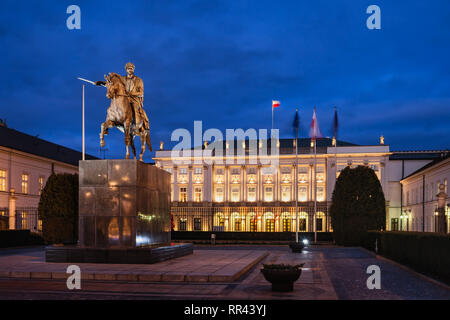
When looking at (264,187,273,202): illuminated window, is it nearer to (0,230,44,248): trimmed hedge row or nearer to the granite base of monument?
(0,230,44,248): trimmed hedge row

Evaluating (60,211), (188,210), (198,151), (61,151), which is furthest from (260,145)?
(60,211)

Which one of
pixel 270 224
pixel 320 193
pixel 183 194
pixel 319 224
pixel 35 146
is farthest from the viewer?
pixel 183 194

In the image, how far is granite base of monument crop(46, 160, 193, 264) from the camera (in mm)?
16594

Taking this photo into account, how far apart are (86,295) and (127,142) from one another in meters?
7.76

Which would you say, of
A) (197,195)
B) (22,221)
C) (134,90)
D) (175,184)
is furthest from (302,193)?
(134,90)

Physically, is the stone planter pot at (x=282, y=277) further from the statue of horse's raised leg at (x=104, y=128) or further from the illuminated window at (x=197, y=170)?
the illuminated window at (x=197, y=170)

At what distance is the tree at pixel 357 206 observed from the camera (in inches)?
1414

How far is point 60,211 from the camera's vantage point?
1312 inches

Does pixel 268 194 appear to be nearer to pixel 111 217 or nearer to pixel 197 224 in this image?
pixel 197 224

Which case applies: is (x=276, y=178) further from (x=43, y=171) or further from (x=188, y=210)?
(x=43, y=171)

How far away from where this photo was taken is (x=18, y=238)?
1316 inches

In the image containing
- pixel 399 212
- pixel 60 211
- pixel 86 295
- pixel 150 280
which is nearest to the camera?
pixel 86 295

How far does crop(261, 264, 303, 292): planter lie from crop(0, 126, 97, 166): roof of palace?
39.4 meters

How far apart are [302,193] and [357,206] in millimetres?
41271
